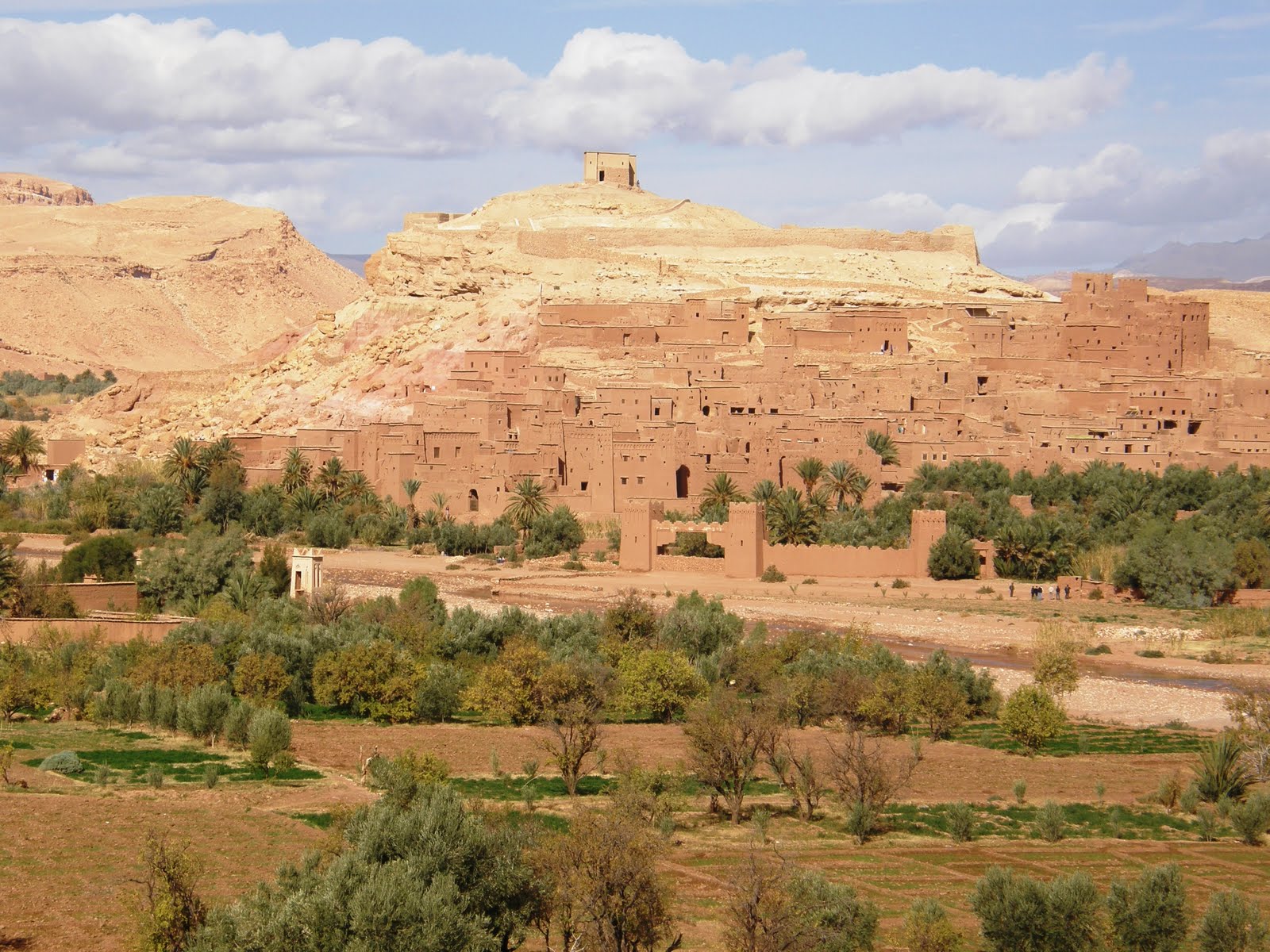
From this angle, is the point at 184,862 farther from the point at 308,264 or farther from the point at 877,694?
the point at 308,264

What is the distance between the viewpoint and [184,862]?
14586 millimetres

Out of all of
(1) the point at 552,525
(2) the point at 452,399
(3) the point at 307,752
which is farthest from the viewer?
(2) the point at 452,399

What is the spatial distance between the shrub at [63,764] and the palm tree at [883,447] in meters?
25.1

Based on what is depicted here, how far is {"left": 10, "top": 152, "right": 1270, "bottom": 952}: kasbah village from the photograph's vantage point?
15703 millimetres

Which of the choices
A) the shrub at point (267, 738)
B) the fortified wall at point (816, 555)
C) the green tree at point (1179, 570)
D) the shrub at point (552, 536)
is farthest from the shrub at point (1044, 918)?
the shrub at point (552, 536)

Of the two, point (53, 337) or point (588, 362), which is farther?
point (53, 337)

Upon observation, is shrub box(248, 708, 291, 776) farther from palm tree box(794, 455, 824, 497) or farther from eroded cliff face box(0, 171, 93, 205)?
eroded cliff face box(0, 171, 93, 205)

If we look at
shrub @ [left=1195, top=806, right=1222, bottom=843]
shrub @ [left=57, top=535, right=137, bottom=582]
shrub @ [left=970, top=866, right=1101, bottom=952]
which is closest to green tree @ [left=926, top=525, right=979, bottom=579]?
shrub @ [left=57, top=535, right=137, bottom=582]

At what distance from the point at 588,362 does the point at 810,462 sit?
857 centimetres

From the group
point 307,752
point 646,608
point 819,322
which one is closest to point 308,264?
point 819,322

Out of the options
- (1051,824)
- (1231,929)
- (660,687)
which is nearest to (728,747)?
(1051,824)

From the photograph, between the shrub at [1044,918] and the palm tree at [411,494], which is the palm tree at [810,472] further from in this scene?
the shrub at [1044,918]

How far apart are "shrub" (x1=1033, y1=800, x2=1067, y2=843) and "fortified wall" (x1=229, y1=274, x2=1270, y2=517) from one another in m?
20.5

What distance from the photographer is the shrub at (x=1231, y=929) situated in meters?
15.0
